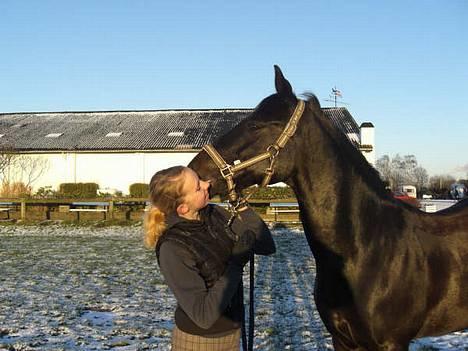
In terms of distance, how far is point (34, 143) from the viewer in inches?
1252

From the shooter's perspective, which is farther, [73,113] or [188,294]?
[73,113]

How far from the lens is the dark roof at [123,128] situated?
30.7 meters

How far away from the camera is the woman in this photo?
249 cm

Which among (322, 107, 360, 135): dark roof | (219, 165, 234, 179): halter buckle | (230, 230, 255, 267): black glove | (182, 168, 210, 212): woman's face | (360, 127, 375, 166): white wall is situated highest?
(322, 107, 360, 135): dark roof

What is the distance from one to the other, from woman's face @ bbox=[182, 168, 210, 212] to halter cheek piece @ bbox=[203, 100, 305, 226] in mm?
199

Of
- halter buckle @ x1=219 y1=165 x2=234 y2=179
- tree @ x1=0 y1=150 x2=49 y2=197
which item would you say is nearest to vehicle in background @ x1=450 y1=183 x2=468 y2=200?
tree @ x1=0 y1=150 x2=49 y2=197

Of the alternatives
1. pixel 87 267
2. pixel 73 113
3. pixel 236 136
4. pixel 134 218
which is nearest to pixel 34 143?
pixel 73 113

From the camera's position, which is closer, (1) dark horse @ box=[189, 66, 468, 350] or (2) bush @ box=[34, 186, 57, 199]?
(1) dark horse @ box=[189, 66, 468, 350]

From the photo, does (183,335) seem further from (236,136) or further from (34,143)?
(34,143)

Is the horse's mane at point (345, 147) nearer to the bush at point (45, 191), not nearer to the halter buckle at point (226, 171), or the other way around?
the halter buckle at point (226, 171)

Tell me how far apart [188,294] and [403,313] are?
1520mm

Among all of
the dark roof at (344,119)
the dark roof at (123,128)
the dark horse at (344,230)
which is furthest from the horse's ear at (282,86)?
the dark roof at (344,119)

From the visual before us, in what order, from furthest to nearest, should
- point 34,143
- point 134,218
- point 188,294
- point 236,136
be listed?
point 34,143
point 134,218
point 236,136
point 188,294

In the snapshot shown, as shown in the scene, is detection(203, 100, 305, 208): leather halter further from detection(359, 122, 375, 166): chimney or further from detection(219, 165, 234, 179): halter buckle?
detection(359, 122, 375, 166): chimney
